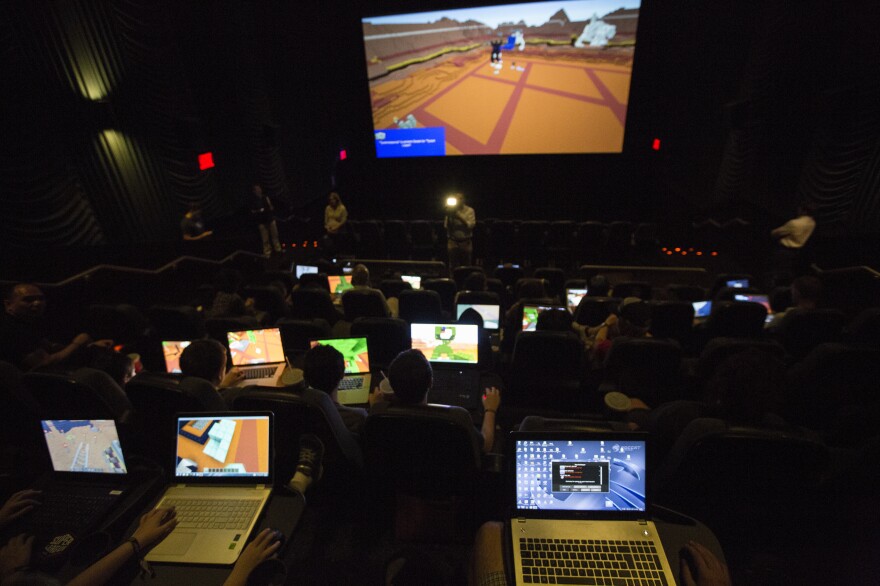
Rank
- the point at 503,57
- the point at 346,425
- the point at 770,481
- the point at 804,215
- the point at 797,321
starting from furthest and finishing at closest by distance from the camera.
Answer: the point at 503,57 < the point at 804,215 < the point at 797,321 < the point at 346,425 < the point at 770,481

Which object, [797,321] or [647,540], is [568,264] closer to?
[797,321]

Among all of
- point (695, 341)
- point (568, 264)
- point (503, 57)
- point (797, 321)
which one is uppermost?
point (503, 57)

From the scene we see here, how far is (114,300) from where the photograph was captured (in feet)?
17.9

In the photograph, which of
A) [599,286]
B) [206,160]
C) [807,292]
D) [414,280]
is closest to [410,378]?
[599,286]

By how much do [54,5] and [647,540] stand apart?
8.93m

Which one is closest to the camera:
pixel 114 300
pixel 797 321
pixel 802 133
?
pixel 797 321

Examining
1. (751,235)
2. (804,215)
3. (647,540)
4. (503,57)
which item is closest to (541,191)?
(503,57)

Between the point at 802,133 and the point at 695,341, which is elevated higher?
the point at 802,133

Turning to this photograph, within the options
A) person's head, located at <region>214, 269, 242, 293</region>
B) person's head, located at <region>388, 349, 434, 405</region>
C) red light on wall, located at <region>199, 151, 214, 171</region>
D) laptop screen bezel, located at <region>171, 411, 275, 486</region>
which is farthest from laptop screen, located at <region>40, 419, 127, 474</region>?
red light on wall, located at <region>199, 151, 214, 171</region>

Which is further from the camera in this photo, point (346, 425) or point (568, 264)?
point (568, 264)

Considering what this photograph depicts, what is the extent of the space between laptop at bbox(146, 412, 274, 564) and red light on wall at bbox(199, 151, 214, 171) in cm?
771

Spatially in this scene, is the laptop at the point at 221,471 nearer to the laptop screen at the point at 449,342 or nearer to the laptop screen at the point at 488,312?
the laptop screen at the point at 449,342

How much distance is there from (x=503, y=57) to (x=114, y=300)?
8216mm

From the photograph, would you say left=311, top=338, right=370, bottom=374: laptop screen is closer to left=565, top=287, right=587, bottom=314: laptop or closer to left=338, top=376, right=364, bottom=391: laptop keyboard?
left=338, top=376, right=364, bottom=391: laptop keyboard
